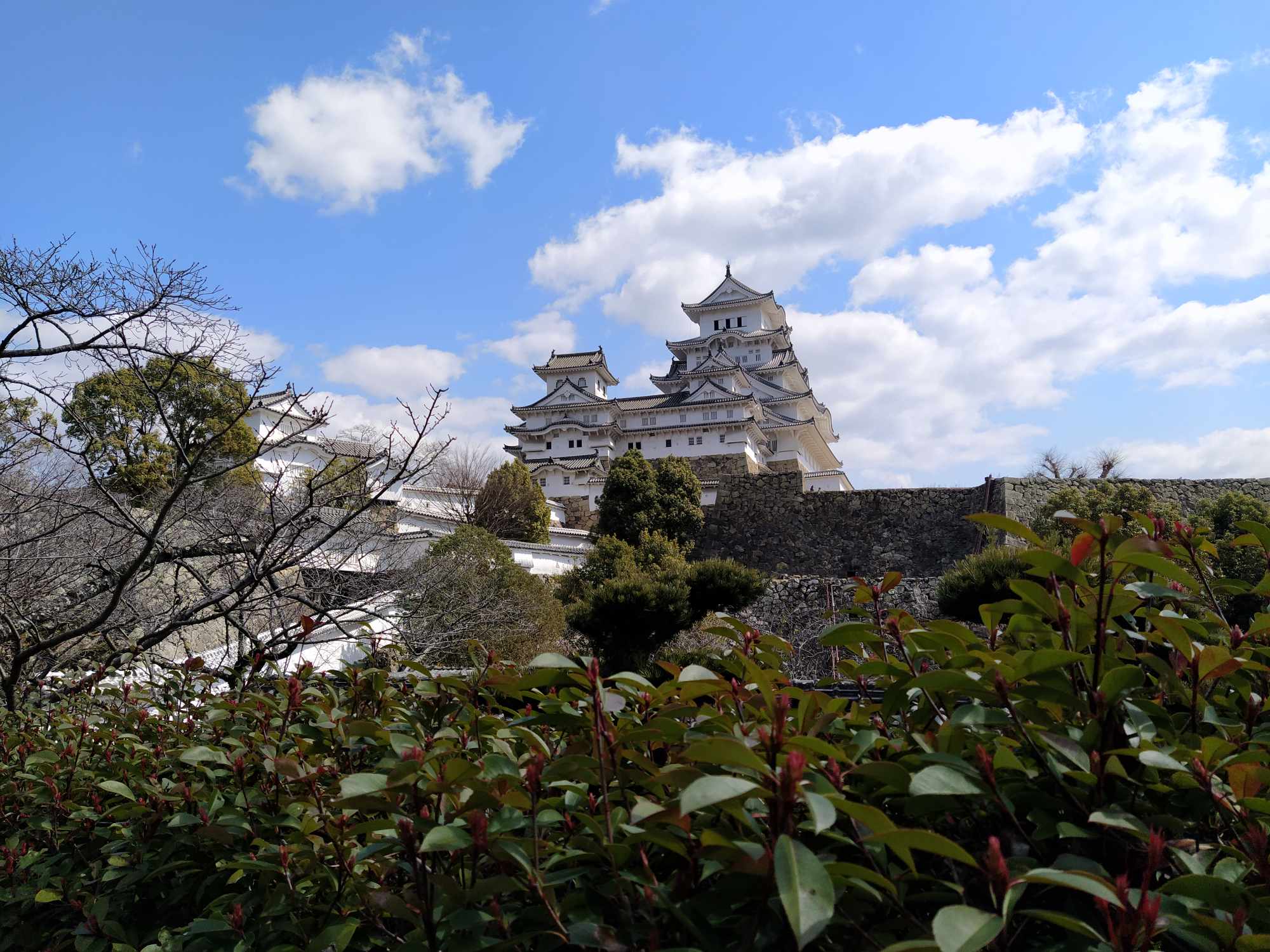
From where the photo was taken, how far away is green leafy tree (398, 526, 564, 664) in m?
8.42

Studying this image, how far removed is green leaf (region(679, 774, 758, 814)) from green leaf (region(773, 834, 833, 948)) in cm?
5

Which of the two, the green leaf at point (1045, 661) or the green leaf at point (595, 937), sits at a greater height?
the green leaf at point (1045, 661)

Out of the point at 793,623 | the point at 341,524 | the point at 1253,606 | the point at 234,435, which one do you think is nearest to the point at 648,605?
the point at 793,623

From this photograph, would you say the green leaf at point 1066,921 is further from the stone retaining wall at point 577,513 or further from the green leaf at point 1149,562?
the stone retaining wall at point 577,513

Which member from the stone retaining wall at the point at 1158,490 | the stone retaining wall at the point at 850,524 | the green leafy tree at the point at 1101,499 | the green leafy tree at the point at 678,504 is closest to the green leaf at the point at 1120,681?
the green leafy tree at the point at 1101,499

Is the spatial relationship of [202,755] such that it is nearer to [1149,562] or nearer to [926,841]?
[926,841]

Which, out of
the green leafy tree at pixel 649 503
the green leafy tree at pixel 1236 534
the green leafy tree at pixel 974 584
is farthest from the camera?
the green leafy tree at pixel 649 503

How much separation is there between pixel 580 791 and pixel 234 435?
18374 mm

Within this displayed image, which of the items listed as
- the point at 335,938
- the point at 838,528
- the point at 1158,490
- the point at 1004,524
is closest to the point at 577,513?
the point at 838,528

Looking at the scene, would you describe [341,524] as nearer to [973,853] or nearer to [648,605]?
→ [973,853]

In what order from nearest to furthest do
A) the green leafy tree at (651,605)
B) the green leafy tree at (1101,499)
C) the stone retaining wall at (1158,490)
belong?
the green leafy tree at (651,605)
the green leafy tree at (1101,499)
the stone retaining wall at (1158,490)

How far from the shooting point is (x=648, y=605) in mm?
10492

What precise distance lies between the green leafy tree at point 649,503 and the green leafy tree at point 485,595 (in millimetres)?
5348

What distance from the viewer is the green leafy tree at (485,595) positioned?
8422 mm
